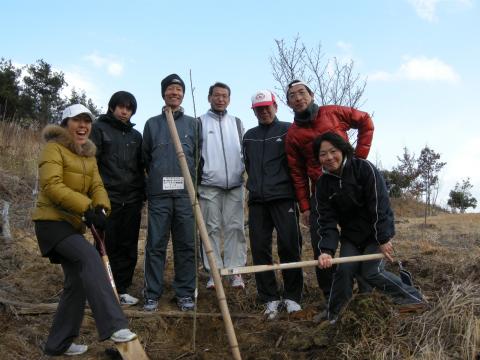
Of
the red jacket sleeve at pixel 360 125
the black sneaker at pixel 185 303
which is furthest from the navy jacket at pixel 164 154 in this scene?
the red jacket sleeve at pixel 360 125

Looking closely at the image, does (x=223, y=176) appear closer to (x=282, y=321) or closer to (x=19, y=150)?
(x=282, y=321)

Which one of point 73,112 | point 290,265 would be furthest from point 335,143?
point 73,112

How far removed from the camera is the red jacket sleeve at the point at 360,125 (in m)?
4.51

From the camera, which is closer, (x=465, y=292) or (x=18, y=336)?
(x=465, y=292)

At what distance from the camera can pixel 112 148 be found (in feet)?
15.4

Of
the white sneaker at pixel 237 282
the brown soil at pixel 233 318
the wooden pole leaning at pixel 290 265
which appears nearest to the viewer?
the wooden pole leaning at pixel 290 265

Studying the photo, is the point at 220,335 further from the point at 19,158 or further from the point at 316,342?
the point at 19,158

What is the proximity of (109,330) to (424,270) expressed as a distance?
3620mm

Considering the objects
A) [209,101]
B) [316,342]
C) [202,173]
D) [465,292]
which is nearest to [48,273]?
[202,173]

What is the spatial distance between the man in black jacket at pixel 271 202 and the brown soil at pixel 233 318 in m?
0.26

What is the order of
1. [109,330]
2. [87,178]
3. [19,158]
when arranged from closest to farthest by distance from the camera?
[109,330]
[87,178]
[19,158]

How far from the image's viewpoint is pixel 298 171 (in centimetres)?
459

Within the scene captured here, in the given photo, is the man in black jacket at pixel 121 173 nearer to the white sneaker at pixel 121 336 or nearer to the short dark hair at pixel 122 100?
the short dark hair at pixel 122 100

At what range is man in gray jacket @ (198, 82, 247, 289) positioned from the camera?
4996mm
